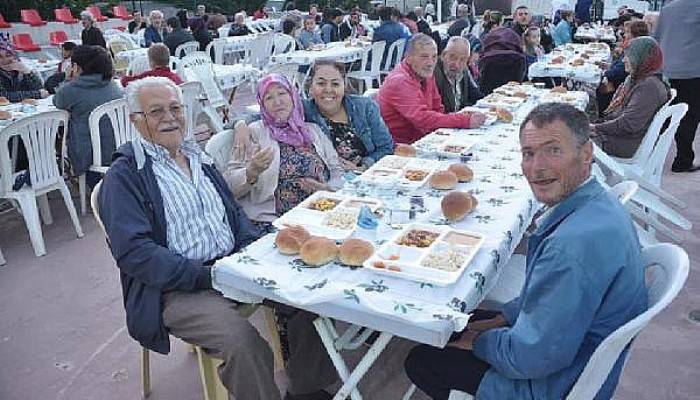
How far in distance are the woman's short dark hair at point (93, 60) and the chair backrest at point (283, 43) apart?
212 inches

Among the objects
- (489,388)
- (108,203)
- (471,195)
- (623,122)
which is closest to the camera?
(489,388)

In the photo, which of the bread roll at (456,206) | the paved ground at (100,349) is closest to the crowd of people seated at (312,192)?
the bread roll at (456,206)

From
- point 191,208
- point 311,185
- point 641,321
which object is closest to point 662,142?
point 311,185

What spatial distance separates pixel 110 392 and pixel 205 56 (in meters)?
5.10

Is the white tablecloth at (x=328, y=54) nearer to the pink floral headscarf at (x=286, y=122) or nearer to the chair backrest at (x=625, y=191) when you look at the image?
the pink floral headscarf at (x=286, y=122)

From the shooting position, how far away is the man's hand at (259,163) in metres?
2.64

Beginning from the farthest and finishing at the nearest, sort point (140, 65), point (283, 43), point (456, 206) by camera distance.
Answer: point (283, 43), point (140, 65), point (456, 206)

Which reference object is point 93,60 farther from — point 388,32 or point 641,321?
point 388,32

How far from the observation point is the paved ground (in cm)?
249

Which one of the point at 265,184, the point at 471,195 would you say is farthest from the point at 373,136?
the point at 471,195

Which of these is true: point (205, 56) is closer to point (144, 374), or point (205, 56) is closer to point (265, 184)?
point (265, 184)

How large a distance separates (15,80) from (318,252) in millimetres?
5021

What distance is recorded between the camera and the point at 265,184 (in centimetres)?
281

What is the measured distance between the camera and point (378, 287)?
1688mm
